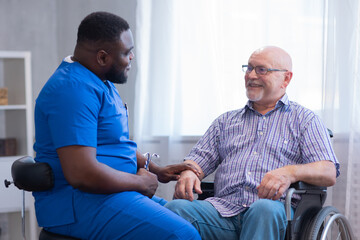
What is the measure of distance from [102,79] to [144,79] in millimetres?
1554

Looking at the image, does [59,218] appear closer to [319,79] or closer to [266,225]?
[266,225]

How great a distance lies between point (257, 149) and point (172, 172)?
39 cm

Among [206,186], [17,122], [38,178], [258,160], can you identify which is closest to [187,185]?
[206,186]

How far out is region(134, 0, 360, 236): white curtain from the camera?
7.79ft

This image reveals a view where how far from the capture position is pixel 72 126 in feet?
4.83

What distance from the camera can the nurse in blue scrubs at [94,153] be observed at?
148cm

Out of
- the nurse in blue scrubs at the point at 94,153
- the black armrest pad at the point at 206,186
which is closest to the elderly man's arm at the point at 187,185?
the black armrest pad at the point at 206,186

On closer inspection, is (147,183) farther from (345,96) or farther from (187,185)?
(345,96)

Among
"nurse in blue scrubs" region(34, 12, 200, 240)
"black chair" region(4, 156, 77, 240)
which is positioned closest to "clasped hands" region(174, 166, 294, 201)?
"nurse in blue scrubs" region(34, 12, 200, 240)

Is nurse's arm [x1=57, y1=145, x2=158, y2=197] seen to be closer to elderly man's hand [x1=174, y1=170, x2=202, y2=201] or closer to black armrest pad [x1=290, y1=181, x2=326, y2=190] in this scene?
elderly man's hand [x1=174, y1=170, x2=202, y2=201]

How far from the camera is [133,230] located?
4.97 feet

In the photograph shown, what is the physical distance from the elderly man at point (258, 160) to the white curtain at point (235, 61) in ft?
1.10

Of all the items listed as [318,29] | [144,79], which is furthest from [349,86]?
[144,79]

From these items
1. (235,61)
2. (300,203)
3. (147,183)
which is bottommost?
(300,203)
